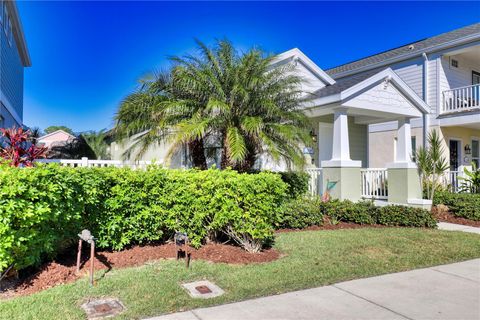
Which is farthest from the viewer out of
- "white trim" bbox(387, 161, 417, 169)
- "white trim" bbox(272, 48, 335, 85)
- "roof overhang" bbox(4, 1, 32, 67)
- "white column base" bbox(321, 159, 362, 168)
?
"roof overhang" bbox(4, 1, 32, 67)

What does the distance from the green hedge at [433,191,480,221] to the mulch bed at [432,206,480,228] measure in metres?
0.17

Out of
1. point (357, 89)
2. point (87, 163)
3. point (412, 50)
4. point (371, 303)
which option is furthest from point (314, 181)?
point (412, 50)

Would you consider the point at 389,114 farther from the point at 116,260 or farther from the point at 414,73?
the point at 116,260

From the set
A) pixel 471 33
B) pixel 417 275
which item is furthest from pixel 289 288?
pixel 471 33

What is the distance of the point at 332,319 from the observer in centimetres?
361

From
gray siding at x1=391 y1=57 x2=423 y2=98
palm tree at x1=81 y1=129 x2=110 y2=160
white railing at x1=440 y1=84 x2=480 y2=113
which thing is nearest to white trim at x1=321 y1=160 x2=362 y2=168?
white railing at x1=440 y1=84 x2=480 y2=113

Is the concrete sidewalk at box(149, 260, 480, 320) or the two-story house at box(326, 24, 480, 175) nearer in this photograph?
the concrete sidewalk at box(149, 260, 480, 320)

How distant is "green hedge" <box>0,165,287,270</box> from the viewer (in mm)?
4539

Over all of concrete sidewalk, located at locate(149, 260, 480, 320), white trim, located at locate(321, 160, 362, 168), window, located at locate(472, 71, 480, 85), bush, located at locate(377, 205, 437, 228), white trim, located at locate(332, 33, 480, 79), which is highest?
white trim, located at locate(332, 33, 480, 79)

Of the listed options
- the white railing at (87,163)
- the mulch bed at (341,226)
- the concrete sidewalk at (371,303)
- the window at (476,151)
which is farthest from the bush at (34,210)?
the window at (476,151)

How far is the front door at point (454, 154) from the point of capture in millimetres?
16594

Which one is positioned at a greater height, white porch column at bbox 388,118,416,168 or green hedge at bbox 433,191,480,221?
white porch column at bbox 388,118,416,168

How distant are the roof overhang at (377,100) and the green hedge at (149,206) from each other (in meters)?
5.14

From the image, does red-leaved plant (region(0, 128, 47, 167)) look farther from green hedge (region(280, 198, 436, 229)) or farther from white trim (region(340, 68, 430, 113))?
white trim (region(340, 68, 430, 113))
